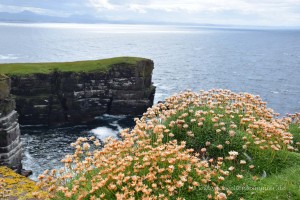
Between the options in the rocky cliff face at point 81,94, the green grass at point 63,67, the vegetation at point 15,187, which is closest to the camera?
the vegetation at point 15,187

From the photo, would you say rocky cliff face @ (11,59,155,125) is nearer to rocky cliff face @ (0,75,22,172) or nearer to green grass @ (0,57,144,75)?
green grass @ (0,57,144,75)

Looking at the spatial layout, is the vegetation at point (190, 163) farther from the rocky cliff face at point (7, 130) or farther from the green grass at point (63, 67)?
the green grass at point (63, 67)

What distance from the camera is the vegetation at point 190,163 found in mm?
7781

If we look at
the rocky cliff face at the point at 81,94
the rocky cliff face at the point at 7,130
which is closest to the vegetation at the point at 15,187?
the rocky cliff face at the point at 7,130

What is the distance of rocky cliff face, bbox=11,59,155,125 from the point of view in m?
65.0

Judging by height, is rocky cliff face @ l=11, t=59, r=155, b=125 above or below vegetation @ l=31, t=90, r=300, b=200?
below

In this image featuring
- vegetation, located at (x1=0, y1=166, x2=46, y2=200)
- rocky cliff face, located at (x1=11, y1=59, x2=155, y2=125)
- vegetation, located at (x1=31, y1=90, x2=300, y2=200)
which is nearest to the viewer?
vegetation, located at (x1=31, y1=90, x2=300, y2=200)

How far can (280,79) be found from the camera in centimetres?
11269

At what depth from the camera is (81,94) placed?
6975cm

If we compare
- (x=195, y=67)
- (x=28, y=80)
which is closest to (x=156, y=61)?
(x=195, y=67)

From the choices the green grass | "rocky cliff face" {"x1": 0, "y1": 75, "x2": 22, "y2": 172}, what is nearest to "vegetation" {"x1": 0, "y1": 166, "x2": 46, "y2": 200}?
"rocky cliff face" {"x1": 0, "y1": 75, "x2": 22, "y2": 172}

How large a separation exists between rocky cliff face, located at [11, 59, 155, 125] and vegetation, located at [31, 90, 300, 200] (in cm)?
5640

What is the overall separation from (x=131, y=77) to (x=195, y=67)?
73286mm

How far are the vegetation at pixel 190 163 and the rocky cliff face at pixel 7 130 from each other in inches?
379
